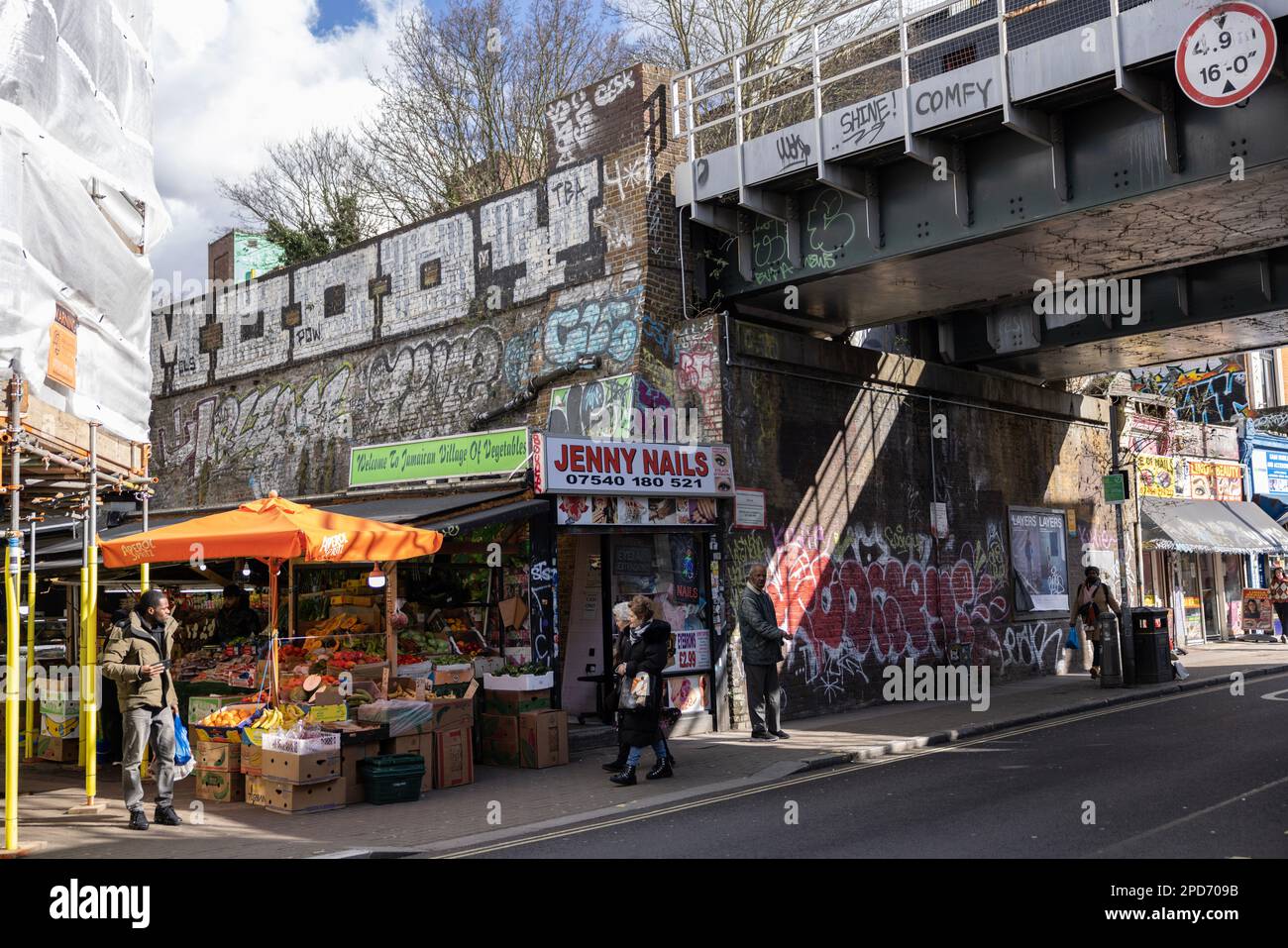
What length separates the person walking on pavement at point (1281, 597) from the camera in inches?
1103

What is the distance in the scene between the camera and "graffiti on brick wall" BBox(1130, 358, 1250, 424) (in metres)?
32.7

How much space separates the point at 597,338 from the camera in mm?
16672

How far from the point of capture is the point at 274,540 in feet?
34.8

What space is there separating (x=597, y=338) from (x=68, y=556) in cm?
824

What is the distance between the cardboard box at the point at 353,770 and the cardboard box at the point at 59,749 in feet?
15.9

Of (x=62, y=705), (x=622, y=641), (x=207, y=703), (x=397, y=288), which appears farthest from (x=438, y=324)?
(x=622, y=641)

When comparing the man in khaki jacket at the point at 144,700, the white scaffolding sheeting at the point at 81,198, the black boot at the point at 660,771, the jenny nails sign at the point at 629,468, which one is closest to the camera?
the white scaffolding sheeting at the point at 81,198

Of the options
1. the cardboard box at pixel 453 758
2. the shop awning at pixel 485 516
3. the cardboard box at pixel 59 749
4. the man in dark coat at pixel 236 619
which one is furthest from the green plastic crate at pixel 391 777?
the man in dark coat at pixel 236 619

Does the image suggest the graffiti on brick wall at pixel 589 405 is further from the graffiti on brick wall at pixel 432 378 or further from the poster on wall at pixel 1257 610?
the poster on wall at pixel 1257 610

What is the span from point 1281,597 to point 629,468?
2167 centimetres

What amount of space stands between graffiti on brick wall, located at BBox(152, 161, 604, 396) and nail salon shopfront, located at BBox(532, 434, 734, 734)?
3.79m

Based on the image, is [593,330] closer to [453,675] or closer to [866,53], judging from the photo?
[453,675]

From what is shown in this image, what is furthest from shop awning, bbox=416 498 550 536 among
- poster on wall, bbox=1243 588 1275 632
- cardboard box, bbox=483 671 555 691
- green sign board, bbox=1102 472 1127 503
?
poster on wall, bbox=1243 588 1275 632
